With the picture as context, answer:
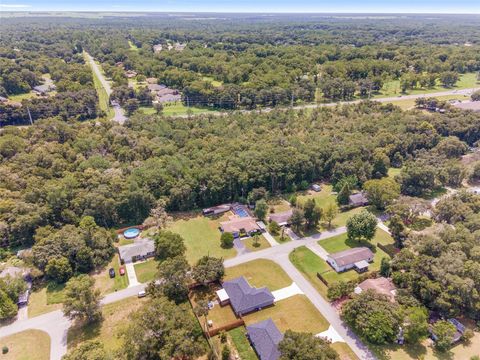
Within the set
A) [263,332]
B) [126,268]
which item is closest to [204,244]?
[126,268]

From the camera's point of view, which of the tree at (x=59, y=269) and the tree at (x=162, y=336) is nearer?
the tree at (x=162, y=336)

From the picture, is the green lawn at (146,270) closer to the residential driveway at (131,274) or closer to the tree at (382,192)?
the residential driveway at (131,274)

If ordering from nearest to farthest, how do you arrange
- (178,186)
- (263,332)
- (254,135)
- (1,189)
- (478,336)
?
(263,332)
(478,336)
(1,189)
(178,186)
(254,135)

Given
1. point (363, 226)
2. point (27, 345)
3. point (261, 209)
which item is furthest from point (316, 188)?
point (27, 345)

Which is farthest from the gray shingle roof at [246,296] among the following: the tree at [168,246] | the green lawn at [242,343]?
the tree at [168,246]

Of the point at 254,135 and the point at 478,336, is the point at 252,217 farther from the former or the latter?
the point at 478,336
